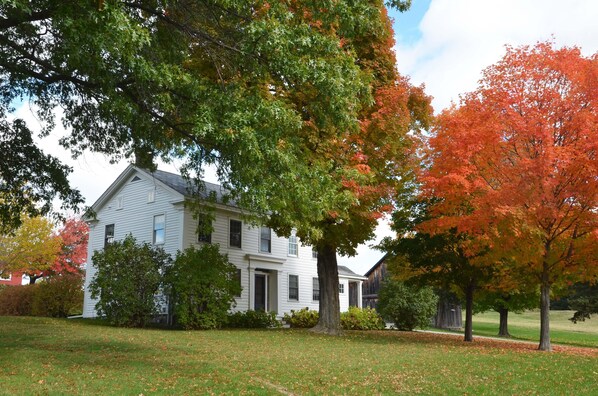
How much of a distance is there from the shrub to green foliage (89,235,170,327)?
918cm

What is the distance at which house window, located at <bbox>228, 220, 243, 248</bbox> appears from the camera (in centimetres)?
2833

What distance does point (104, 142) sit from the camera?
15133 mm

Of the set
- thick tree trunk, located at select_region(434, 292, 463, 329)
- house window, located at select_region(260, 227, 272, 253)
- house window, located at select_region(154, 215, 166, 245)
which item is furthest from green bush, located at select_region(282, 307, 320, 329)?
thick tree trunk, located at select_region(434, 292, 463, 329)

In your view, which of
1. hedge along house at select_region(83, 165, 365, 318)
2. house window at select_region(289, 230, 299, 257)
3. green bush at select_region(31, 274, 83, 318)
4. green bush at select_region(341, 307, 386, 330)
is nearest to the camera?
hedge along house at select_region(83, 165, 365, 318)

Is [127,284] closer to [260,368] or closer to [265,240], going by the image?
[265,240]

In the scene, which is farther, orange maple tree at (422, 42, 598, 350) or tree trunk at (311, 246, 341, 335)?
tree trunk at (311, 246, 341, 335)

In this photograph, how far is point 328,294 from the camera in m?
22.4

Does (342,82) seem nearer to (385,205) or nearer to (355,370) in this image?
(355,370)

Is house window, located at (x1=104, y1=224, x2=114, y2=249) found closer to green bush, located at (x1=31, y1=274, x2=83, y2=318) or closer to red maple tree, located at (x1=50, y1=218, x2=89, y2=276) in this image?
green bush, located at (x1=31, y1=274, x2=83, y2=318)

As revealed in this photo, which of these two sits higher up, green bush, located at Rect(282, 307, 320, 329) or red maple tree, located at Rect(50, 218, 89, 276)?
red maple tree, located at Rect(50, 218, 89, 276)

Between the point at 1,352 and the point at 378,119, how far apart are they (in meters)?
12.4

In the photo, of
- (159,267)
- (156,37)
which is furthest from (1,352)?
(159,267)

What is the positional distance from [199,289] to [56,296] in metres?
10.3

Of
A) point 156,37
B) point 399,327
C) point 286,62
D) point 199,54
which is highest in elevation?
point 199,54
